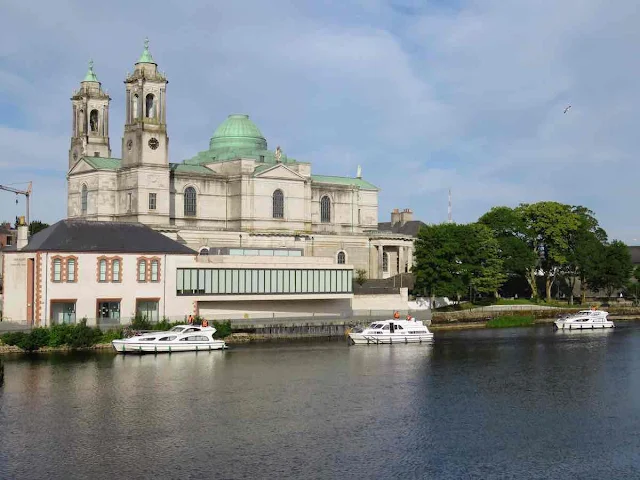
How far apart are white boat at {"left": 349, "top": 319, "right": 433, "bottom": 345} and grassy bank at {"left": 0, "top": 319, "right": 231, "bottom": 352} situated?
16782mm

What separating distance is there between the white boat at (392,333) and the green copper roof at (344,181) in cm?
4667

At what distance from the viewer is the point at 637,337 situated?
3799 inches

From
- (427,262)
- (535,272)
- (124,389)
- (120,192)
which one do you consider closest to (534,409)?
(124,389)

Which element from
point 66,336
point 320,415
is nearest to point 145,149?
point 66,336

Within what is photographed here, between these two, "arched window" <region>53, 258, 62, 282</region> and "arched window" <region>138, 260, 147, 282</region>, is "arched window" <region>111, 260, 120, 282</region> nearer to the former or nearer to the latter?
"arched window" <region>138, 260, 147, 282</region>

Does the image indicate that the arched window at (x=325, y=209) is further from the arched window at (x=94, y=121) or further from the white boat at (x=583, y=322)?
the white boat at (x=583, y=322)

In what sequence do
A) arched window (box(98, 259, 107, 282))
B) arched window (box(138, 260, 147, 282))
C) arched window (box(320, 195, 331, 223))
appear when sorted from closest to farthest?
arched window (box(98, 259, 107, 282)) → arched window (box(138, 260, 147, 282)) → arched window (box(320, 195, 331, 223))

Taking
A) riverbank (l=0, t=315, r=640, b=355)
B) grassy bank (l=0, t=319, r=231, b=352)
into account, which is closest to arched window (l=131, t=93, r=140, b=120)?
riverbank (l=0, t=315, r=640, b=355)

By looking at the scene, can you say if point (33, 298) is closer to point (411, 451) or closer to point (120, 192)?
point (120, 192)

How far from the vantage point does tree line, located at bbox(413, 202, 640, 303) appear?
371ft

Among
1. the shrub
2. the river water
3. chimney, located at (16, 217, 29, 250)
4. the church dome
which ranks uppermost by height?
the church dome

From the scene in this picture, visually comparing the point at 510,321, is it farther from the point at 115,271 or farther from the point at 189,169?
the point at 115,271

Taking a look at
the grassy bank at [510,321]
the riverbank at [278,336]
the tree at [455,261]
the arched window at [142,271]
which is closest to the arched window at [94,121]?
the tree at [455,261]

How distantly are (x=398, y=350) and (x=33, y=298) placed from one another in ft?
99.8
